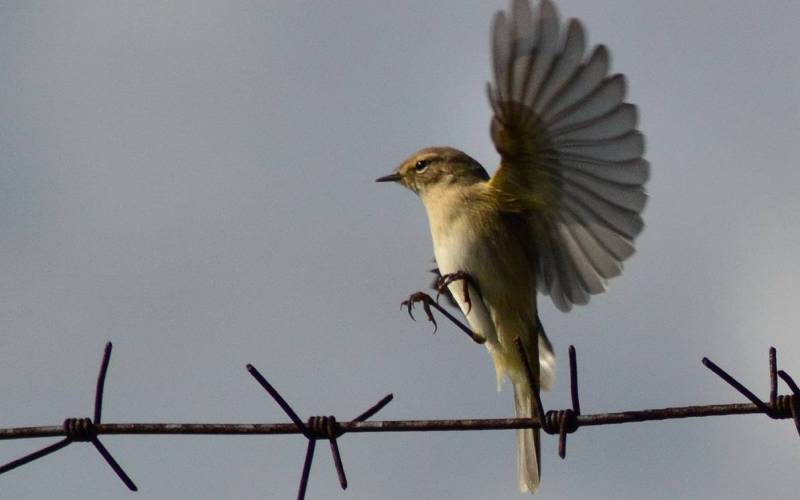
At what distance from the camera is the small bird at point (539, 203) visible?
5.80 m

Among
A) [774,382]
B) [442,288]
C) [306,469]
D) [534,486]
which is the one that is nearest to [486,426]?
[306,469]

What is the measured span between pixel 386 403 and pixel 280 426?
382 millimetres

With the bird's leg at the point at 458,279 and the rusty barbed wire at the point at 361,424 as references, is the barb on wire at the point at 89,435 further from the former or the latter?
the bird's leg at the point at 458,279

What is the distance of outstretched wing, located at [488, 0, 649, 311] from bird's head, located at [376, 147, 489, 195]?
1.58 feet

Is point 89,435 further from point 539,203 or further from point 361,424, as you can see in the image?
point 539,203

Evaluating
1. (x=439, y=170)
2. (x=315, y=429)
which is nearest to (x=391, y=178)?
(x=439, y=170)

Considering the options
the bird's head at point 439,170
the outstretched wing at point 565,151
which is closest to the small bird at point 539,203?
the outstretched wing at point 565,151

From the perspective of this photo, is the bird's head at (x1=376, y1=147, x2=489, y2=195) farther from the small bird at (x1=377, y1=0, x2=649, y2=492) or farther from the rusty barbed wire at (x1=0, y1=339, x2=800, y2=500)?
the rusty barbed wire at (x1=0, y1=339, x2=800, y2=500)

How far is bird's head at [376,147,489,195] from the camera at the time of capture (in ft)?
22.9

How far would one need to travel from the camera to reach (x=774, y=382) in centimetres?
342

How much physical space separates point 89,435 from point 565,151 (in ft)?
10.3

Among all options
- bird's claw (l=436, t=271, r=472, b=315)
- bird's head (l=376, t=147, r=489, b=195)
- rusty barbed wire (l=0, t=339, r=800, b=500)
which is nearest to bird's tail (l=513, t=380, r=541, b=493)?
bird's claw (l=436, t=271, r=472, b=315)

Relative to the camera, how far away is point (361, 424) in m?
3.90

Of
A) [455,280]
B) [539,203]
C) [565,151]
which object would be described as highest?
[565,151]
